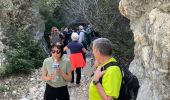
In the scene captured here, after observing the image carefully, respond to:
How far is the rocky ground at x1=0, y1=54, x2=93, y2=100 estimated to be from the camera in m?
11.0

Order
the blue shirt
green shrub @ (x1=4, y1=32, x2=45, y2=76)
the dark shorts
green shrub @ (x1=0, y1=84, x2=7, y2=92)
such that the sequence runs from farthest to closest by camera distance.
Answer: green shrub @ (x1=4, y1=32, x2=45, y2=76)
green shrub @ (x1=0, y1=84, x2=7, y2=92)
the blue shirt
the dark shorts

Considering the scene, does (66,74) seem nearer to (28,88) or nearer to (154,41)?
(154,41)

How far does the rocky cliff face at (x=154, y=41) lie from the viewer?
5.82 m

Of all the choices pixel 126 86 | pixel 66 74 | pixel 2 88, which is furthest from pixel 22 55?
pixel 126 86

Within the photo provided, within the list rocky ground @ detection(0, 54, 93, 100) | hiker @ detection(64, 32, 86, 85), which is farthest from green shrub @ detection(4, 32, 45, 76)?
hiker @ detection(64, 32, 86, 85)

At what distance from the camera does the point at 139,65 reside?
28.3 ft

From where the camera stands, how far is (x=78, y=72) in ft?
36.4

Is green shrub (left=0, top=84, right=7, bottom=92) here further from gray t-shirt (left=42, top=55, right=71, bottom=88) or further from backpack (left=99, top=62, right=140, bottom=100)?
backpack (left=99, top=62, right=140, bottom=100)

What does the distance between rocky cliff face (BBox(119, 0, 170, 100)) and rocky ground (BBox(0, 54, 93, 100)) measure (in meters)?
3.47

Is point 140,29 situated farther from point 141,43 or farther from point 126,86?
point 126,86

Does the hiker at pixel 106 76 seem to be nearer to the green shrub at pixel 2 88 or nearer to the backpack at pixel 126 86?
the backpack at pixel 126 86

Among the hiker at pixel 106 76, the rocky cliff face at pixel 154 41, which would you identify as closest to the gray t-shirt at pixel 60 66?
the rocky cliff face at pixel 154 41

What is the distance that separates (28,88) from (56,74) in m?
5.44

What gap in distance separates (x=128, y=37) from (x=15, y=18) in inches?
208
